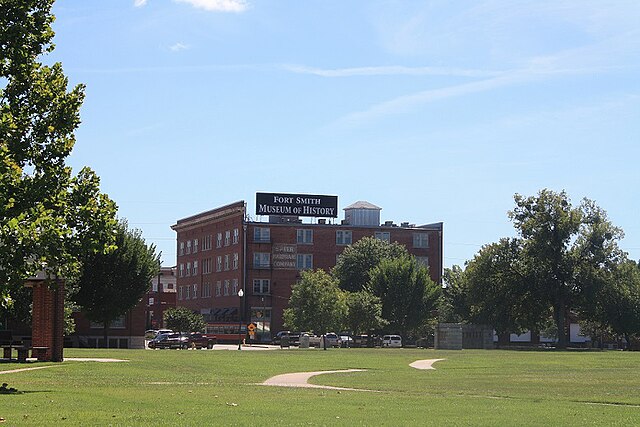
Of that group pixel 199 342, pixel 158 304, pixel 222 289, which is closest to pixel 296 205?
pixel 222 289

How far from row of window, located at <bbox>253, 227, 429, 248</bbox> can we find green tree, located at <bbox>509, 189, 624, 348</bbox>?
32129 mm

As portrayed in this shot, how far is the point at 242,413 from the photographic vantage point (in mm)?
20562

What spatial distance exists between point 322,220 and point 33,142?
105 meters

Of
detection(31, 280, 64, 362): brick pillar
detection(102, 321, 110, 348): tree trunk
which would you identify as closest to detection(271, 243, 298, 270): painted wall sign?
detection(102, 321, 110, 348): tree trunk

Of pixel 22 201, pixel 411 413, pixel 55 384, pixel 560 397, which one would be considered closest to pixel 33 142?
pixel 22 201

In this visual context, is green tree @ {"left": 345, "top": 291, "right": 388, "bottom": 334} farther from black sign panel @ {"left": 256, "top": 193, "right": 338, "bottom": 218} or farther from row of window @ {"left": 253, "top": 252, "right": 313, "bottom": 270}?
black sign panel @ {"left": 256, "top": 193, "right": 338, "bottom": 218}

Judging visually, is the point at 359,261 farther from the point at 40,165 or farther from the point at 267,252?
the point at 40,165

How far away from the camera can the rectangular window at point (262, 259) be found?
12694 centimetres

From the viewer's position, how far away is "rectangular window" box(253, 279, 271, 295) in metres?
126

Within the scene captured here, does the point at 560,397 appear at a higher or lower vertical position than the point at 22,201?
lower

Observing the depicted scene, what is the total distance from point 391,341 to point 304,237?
2835 centimetres

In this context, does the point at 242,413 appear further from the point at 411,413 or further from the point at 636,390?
the point at 636,390

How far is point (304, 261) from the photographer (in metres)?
129

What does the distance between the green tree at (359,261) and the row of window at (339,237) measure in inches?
271
